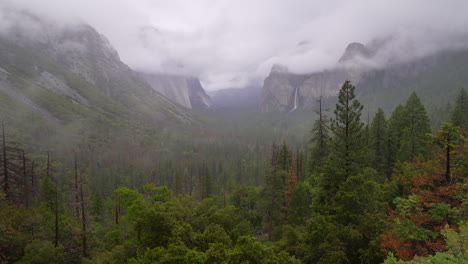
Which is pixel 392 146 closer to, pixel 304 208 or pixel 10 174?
pixel 304 208

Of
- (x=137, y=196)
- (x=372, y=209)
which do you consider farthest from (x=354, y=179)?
(x=137, y=196)

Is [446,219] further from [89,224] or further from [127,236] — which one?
[89,224]

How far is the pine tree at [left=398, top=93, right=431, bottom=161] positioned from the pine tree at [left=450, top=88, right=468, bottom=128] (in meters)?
5.12

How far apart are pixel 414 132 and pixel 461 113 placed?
9.11m

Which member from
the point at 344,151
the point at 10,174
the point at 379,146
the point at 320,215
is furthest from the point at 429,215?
the point at 10,174

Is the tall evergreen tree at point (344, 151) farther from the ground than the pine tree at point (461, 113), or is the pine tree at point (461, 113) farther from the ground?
the pine tree at point (461, 113)

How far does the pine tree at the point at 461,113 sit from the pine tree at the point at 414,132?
5.12m

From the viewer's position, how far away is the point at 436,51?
578 feet

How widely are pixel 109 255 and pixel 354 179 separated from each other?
52.6ft

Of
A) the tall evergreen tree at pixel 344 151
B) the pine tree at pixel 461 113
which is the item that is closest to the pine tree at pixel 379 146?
the pine tree at pixel 461 113

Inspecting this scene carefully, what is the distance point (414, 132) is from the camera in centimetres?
2856

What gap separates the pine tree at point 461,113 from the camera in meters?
31.0

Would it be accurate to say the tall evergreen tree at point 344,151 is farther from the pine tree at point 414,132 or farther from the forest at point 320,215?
the pine tree at point 414,132

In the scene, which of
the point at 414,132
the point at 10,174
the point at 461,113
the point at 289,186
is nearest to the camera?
the point at 10,174
